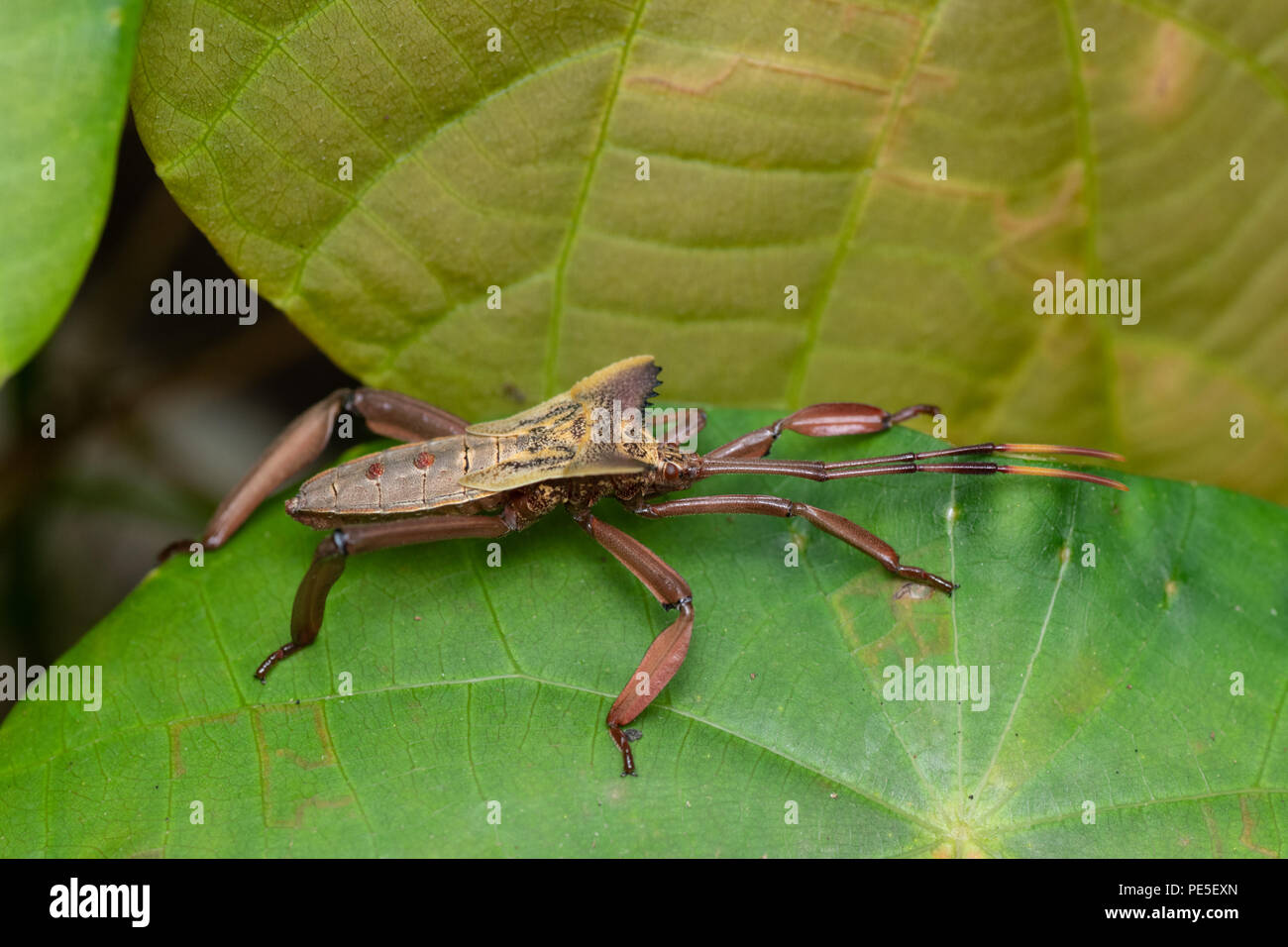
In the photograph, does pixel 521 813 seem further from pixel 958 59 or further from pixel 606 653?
pixel 958 59

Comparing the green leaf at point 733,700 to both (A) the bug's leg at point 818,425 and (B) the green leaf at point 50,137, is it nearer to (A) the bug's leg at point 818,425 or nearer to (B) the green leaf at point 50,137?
(A) the bug's leg at point 818,425

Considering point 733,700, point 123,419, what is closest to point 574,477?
point 733,700

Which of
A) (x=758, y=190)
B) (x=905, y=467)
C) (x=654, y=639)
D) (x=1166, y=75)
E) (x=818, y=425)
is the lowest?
(x=654, y=639)

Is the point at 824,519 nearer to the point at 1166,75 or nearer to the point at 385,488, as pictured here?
the point at 385,488

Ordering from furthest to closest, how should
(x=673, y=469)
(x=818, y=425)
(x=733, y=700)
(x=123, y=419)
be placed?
(x=123, y=419)
(x=818, y=425)
(x=673, y=469)
(x=733, y=700)

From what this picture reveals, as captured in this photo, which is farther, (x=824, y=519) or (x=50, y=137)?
(x=824, y=519)

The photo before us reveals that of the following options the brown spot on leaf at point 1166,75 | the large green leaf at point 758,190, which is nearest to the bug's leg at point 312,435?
the large green leaf at point 758,190

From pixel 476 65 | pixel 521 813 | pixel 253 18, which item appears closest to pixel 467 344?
pixel 476 65

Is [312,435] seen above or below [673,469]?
above
